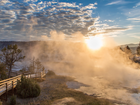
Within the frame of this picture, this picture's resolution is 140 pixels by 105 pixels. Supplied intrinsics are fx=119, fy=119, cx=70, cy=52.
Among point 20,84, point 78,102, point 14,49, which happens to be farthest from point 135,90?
point 14,49

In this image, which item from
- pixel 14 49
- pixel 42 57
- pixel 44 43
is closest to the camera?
pixel 14 49

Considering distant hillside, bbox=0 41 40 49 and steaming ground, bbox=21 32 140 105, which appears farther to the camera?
distant hillside, bbox=0 41 40 49

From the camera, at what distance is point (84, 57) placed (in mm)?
44594

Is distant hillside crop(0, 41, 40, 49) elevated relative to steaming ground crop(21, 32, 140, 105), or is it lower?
elevated

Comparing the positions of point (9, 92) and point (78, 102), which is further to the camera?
point (9, 92)

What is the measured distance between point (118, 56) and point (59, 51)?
37336 mm

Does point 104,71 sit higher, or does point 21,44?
point 21,44

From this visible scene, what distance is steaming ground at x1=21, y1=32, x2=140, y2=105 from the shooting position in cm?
1109

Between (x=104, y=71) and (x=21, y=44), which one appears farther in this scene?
(x=21, y=44)

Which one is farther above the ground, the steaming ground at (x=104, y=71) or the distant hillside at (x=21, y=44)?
the distant hillside at (x=21, y=44)

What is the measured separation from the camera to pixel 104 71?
2305cm

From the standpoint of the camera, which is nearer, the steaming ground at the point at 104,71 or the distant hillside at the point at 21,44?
the steaming ground at the point at 104,71

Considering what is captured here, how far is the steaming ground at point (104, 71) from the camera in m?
11.1

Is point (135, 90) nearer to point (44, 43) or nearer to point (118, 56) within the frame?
point (118, 56)
